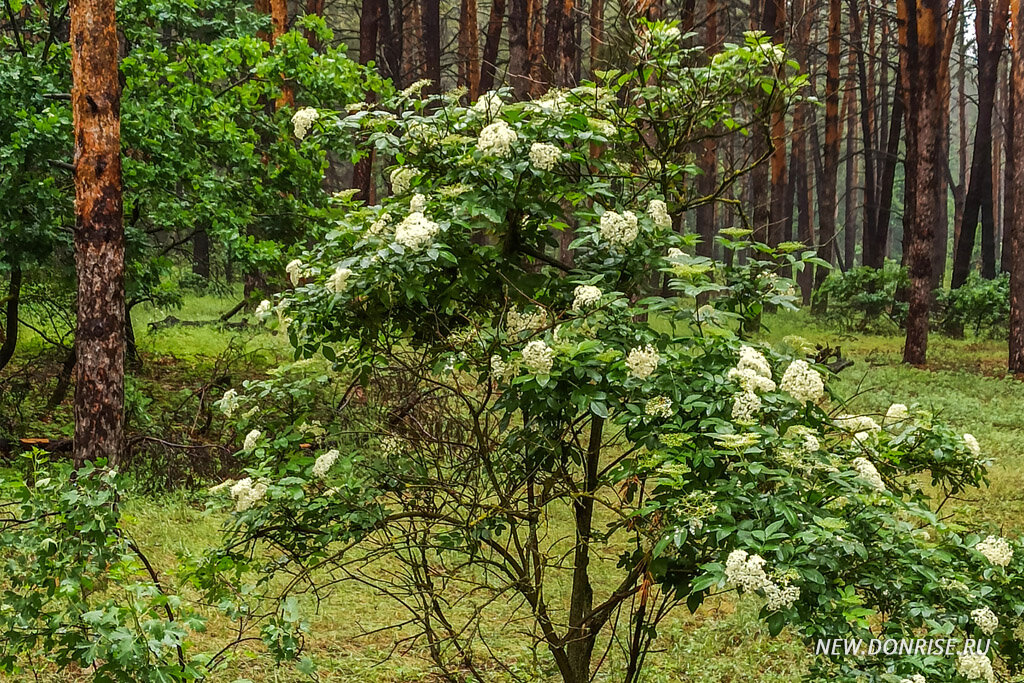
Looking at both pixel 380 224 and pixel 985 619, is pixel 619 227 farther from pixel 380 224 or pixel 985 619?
pixel 985 619

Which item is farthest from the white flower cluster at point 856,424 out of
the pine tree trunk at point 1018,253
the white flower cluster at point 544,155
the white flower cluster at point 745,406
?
the pine tree trunk at point 1018,253

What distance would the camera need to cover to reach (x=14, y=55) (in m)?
7.96

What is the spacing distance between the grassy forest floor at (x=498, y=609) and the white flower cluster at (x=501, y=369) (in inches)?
54.5

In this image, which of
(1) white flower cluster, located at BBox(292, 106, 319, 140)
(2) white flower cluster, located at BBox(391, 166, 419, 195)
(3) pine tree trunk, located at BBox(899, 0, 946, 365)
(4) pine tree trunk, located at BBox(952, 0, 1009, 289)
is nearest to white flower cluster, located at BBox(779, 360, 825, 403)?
(2) white flower cluster, located at BBox(391, 166, 419, 195)

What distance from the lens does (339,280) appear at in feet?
10.8

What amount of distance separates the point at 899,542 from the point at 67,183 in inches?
338

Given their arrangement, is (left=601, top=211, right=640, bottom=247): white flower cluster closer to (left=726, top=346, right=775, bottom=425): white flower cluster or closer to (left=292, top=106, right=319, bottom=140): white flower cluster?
(left=726, top=346, right=775, bottom=425): white flower cluster

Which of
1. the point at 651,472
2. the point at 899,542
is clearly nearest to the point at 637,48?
the point at 651,472

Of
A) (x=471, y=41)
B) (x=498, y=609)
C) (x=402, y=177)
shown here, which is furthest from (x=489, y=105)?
(x=471, y=41)

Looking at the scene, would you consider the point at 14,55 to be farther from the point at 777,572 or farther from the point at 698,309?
the point at 777,572

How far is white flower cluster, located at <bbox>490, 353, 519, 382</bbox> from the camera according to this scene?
3393 millimetres

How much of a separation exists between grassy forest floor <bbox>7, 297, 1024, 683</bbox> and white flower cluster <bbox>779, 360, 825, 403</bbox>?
1.73ft

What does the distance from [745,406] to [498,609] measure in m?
4.01

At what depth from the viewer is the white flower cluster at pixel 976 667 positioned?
2.66 metres
